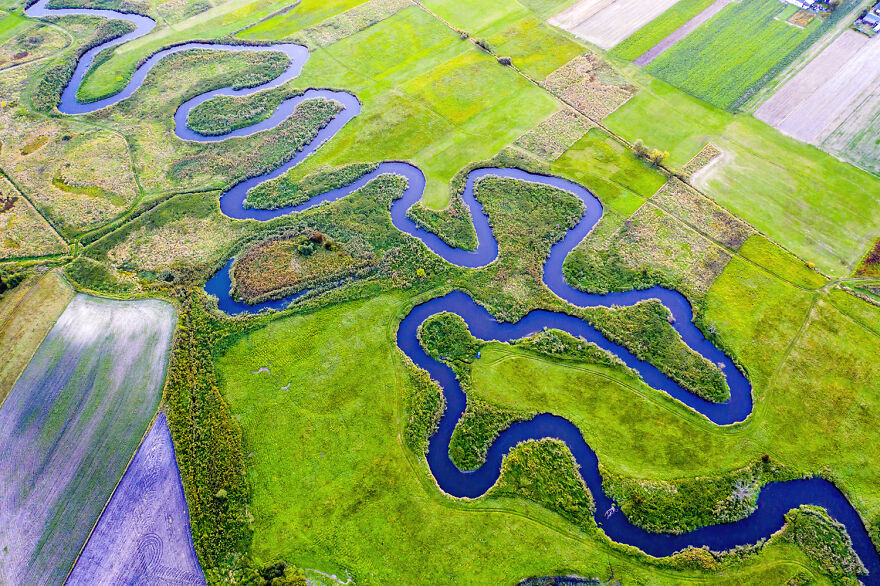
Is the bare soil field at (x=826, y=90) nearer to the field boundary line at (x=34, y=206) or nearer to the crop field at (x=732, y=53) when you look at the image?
the crop field at (x=732, y=53)

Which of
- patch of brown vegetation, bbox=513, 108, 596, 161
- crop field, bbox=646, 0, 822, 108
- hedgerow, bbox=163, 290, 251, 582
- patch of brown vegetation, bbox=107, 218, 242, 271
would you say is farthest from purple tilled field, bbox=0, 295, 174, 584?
crop field, bbox=646, 0, 822, 108

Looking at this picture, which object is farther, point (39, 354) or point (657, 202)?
point (657, 202)

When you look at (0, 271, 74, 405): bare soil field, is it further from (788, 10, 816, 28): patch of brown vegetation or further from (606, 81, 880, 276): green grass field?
(788, 10, 816, 28): patch of brown vegetation

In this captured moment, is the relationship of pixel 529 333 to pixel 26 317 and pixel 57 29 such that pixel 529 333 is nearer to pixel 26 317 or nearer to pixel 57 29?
pixel 26 317

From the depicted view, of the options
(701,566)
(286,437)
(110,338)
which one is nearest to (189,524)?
(286,437)

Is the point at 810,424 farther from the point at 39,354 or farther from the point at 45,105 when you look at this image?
the point at 45,105

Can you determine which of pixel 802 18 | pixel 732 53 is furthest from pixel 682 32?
pixel 802 18

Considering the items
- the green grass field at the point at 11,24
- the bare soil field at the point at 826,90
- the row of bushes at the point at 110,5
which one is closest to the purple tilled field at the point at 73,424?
the green grass field at the point at 11,24
